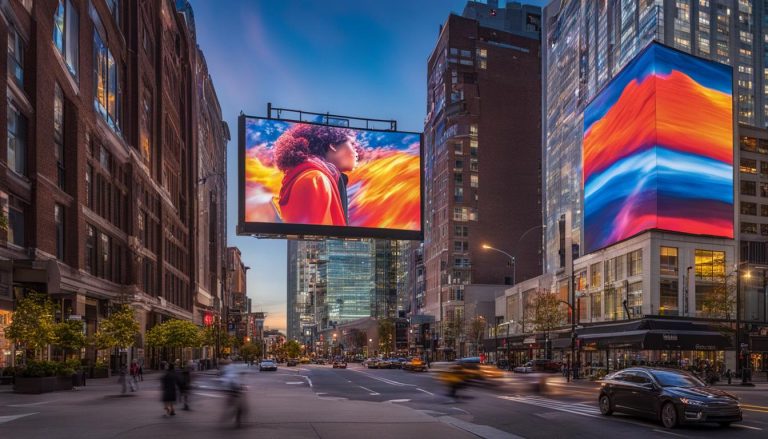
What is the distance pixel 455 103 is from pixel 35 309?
411 ft

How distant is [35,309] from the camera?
35.0 meters

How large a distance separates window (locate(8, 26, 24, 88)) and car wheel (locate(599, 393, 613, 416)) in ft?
106

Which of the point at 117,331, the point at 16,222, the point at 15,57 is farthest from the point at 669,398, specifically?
the point at 117,331

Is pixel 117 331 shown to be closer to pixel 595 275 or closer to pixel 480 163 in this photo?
pixel 595 275

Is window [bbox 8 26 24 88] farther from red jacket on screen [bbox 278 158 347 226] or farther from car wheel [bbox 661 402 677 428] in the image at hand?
car wheel [bbox 661 402 677 428]

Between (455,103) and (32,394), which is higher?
(455,103)

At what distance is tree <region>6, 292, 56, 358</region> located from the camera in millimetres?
34656

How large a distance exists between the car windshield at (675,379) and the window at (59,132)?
37.0m

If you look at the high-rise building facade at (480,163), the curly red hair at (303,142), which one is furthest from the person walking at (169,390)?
the high-rise building facade at (480,163)

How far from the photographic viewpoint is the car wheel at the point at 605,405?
74.6 feet

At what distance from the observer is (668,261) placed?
246 feet

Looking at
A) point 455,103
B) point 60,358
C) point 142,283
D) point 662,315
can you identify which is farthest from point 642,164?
point 455,103

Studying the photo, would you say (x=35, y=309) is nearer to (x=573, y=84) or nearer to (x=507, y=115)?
(x=573, y=84)

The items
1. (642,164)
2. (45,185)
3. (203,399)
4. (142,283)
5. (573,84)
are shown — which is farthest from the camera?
(573,84)
